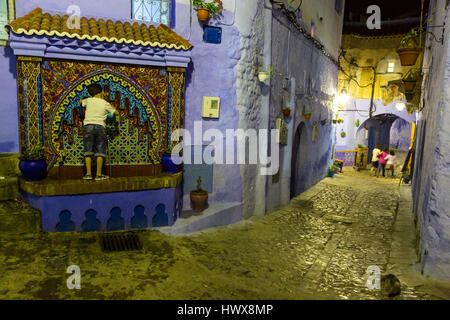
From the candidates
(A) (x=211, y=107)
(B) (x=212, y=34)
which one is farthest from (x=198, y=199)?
(B) (x=212, y=34)

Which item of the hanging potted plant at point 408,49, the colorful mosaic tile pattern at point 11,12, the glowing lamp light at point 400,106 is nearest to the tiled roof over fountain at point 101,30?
the colorful mosaic tile pattern at point 11,12

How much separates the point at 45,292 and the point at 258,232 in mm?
4297

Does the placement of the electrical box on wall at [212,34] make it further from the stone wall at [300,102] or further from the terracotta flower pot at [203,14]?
the stone wall at [300,102]

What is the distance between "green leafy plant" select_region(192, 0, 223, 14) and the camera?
7066 millimetres

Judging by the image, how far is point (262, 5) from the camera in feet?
26.5

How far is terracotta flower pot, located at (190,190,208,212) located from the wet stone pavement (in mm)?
558

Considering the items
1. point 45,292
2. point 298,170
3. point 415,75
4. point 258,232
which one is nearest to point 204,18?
point 258,232

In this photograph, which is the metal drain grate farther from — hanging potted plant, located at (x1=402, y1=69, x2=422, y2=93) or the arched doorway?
hanging potted plant, located at (x1=402, y1=69, x2=422, y2=93)

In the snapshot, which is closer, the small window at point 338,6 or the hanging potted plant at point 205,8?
the hanging potted plant at point 205,8

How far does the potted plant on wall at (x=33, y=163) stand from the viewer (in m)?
5.83

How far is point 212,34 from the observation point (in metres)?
7.36

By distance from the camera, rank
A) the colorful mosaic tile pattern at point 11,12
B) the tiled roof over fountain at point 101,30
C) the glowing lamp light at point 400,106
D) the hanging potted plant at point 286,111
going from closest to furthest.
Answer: the tiled roof over fountain at point 101,30 → the colorful mosaic tile pattern at point 11,12 → the hanging potted plant at point 286,111 → the glowing lamp light at point 400,106

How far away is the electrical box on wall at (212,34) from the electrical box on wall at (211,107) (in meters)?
1.22

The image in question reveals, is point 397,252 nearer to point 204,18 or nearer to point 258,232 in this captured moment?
point 258,232
